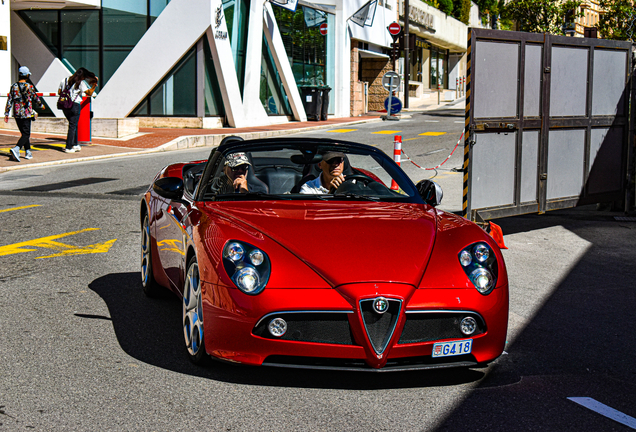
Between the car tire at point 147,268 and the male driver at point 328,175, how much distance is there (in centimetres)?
134

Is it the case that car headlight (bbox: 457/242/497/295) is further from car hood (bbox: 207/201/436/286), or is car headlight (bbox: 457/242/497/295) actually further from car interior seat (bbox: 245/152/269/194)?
car interior seat (bbox: 245/152/269/194)

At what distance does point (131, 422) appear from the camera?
142 inches

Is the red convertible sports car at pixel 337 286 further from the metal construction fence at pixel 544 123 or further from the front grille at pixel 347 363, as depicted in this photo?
the metal construction fence at pixel 544 123

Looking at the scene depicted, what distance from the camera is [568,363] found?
15.3 feet

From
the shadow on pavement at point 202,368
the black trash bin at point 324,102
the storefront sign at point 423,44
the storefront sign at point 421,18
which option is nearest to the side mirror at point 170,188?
the shadow on pavement at point 202,368

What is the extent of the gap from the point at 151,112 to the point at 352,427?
83.9 feet

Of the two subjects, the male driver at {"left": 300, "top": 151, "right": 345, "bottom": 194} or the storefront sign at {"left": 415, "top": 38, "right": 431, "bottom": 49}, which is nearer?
the male driver at {"left": 300, "top": 151, "right": 345, "bottom": 194}

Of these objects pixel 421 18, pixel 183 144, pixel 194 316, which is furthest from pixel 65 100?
pixel 421 18

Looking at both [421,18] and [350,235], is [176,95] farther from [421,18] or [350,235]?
[421,18]

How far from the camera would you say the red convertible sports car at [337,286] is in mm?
3881

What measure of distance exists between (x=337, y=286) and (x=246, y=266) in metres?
0.48

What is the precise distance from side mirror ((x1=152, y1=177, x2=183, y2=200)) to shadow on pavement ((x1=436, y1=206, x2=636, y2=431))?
235 centimetres

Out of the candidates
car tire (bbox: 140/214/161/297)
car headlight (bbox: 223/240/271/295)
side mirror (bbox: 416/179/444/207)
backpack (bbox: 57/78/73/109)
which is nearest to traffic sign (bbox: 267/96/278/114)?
backpack (bbox: 57/78/73/109)

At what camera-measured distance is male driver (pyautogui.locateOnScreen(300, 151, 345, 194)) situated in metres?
5.63
